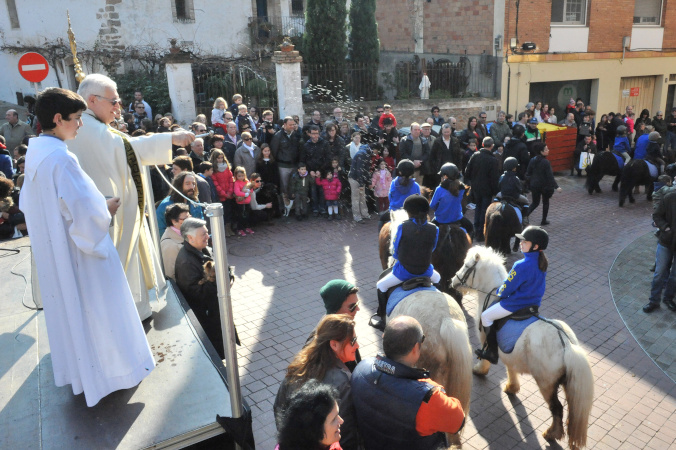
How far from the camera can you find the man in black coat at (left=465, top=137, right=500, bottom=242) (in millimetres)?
10609

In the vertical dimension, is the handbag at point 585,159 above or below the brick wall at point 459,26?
below

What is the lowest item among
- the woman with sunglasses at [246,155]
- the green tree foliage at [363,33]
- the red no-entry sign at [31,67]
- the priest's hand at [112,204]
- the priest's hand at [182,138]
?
the woman with sunglasses at [246,155]

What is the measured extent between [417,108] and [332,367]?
1376cm

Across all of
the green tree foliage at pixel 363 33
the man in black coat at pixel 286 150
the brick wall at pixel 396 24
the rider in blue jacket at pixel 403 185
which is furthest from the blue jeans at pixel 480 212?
the brick wall at pixel 396 24

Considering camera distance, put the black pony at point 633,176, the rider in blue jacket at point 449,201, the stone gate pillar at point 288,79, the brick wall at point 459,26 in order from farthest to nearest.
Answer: the brick wall at point 459,26 → the stone gate pillar at point 288,79 → the black pony at point 633,176 → the rider in blue jacket at point 449,201

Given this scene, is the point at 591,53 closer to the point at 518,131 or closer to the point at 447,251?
the point at 518,131

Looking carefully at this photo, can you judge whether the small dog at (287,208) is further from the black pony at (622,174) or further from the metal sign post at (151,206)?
the black pony at (622,174)

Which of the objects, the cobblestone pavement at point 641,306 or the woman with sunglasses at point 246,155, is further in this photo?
the woman with sunglasses at point 246,155

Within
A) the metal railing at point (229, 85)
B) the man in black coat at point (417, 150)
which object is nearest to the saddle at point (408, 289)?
the man in black coat at point (417, 150)

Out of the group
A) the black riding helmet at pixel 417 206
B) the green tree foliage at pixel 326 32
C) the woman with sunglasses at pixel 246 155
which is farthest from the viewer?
the green tree foliage at pixel 326 32

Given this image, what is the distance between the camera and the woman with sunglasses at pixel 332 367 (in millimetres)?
3340

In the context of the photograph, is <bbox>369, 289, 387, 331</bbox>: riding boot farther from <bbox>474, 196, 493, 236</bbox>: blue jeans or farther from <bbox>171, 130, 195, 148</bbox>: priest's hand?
<bbox>474, 196, 493, 236</bbox>: blue jeans

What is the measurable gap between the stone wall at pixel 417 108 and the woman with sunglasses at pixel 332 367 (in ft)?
37.9

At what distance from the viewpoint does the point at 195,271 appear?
17.5 ft
